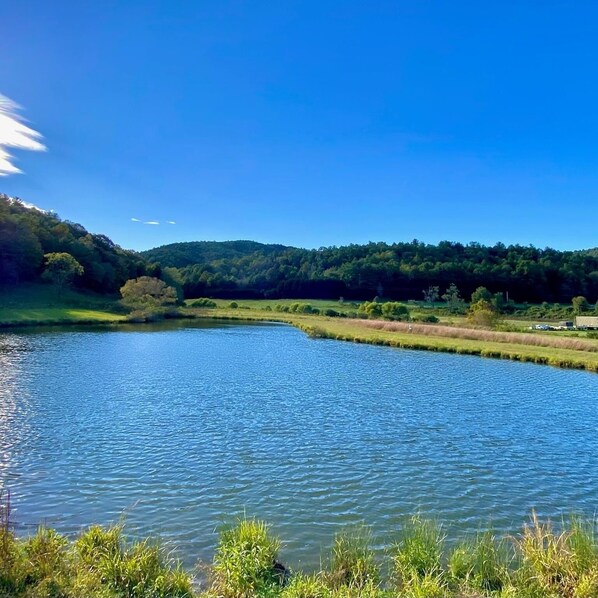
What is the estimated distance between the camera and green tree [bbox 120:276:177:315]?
84.4m

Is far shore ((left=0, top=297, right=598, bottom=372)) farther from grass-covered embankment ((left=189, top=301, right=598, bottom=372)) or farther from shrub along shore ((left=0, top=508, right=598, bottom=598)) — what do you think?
shrub along shore ((left=0, top=508, right=598, bottom=598))

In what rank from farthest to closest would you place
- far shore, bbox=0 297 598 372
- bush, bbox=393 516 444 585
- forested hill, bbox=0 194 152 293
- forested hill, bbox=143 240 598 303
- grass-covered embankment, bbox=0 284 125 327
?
forested hill, bbox=143 240 598 303 → forested hill, bbox=0 194 152 293 → grass-covered embankment, bbox=0 284 125 327 → far shore, bbox=0 297 598 372 → bush, bbox=393 516 444 585

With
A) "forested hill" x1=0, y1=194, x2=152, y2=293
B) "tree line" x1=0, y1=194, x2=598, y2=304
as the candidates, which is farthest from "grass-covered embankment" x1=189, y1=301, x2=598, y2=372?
"tree line" x1=0, y1=194, x2=598, y2=304

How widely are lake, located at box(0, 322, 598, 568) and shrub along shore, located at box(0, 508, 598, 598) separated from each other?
49.6 inches

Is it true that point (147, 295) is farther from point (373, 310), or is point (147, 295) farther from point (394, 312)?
point (394, 312)

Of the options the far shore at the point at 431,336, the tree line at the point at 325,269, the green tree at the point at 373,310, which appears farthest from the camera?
the tree line at the point at 325,269

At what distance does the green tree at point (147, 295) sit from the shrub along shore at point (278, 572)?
77.0 meters

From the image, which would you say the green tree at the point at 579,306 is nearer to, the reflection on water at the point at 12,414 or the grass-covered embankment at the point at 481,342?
the grass-covered embankment at the point at 481,342

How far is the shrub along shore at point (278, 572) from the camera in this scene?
6520 mm

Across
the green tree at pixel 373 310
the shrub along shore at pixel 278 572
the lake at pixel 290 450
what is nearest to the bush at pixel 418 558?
the shrub along shore at pixel 278 572

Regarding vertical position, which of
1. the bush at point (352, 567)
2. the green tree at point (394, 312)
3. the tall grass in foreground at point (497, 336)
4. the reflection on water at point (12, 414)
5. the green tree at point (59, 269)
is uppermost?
the green tree at point (59, 269)

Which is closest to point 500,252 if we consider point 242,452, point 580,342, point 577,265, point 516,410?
point 577,265

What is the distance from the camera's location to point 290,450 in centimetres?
1480

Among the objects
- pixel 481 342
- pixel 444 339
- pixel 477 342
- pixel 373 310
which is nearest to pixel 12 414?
pixel 477 342
